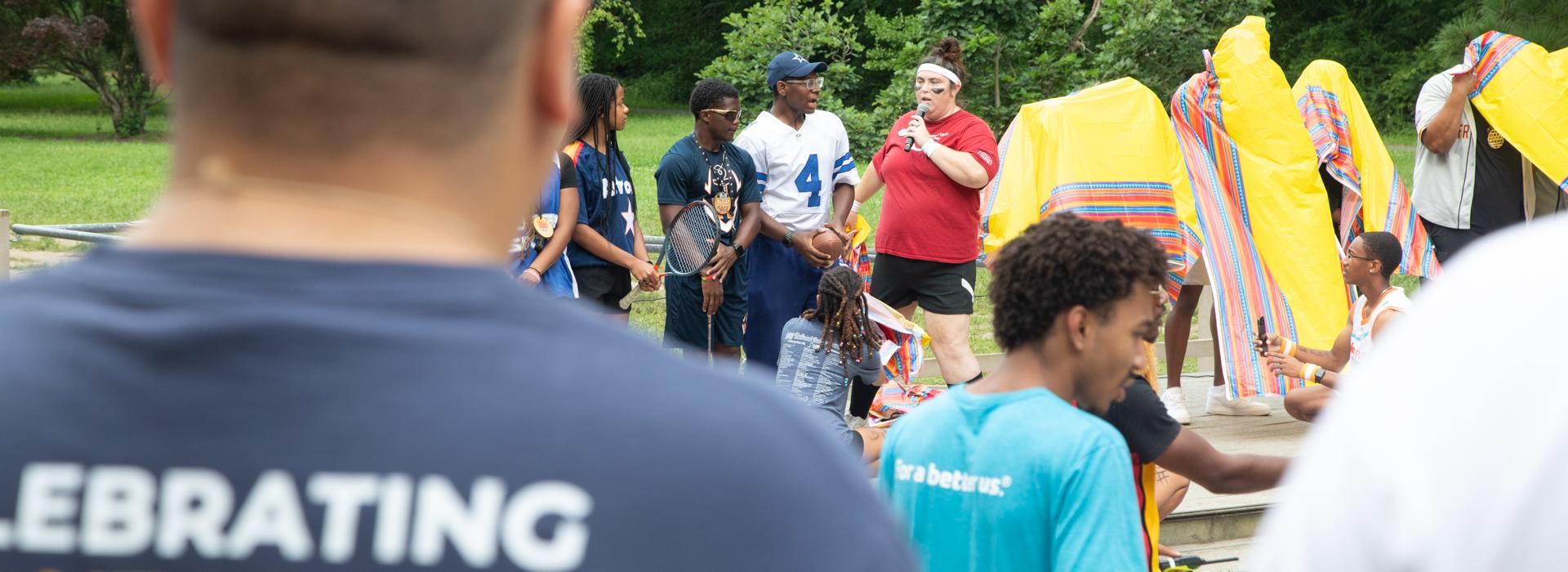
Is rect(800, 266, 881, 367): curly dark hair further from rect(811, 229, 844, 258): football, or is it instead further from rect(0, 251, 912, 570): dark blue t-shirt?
rect(0, 251, 912, 570): dark blue t-shirt

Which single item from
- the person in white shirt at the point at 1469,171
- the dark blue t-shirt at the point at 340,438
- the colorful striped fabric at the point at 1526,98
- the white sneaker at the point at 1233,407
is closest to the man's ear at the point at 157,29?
the dark blue t-shirt at the point at 340,438

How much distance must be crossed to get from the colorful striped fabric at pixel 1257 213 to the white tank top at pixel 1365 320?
59 centimetres

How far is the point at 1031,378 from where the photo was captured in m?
2.82

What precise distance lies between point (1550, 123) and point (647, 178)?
51.0 feet

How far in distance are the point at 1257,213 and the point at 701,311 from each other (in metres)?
2.86

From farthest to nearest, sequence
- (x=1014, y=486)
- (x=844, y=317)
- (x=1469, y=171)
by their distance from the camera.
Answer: (x=1469, y=171)
(x=844, y=317)
(x=1014, y=486)

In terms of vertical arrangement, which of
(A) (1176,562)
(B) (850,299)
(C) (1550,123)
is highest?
(C) (1550,123)

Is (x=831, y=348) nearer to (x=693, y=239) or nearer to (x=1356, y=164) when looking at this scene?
(x=693, y=239)

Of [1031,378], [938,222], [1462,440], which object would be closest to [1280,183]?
[938,222]

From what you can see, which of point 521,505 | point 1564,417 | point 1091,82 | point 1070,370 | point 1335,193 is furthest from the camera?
point 1091,82

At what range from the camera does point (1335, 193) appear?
7875 mm

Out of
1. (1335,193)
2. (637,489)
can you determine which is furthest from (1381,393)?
(1335,193)

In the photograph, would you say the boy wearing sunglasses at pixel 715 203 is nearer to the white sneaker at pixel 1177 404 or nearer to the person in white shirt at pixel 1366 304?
the white sneaker at pixel 1177 404

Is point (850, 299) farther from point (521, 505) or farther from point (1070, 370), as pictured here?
point (521, 505)
